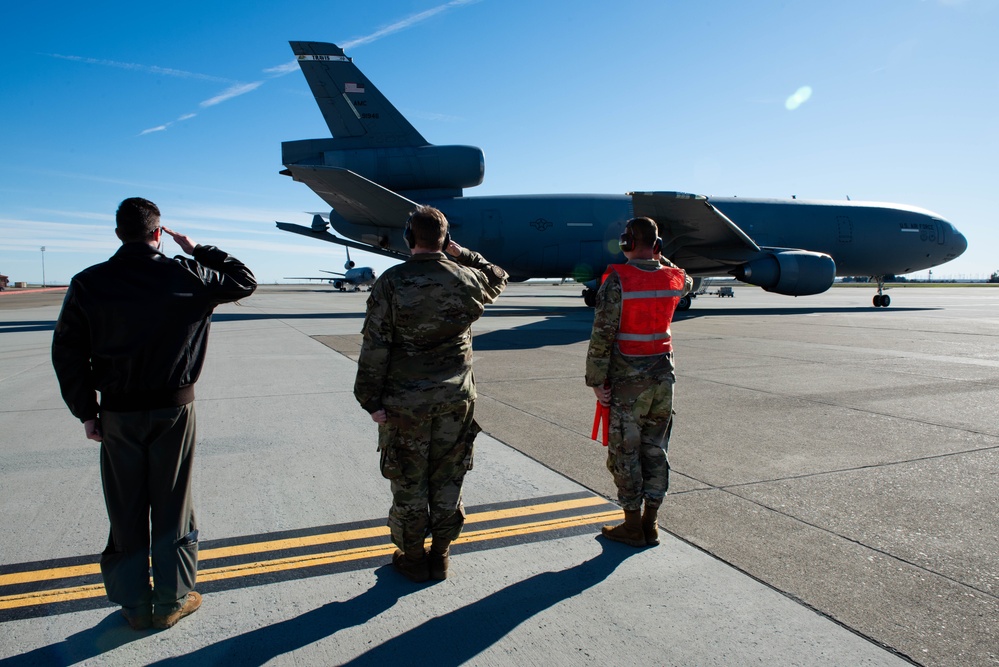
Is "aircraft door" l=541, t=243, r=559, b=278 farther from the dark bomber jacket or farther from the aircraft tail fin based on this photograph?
the dark bomber jacket

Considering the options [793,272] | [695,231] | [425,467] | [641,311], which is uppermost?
[695,231]

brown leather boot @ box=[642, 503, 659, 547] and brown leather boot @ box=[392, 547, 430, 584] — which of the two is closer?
brown leather boot @ box=[392, 547, 430, 584]

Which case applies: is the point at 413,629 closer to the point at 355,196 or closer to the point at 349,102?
the point at 355,196

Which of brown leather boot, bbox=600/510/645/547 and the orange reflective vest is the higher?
the orange reflective vest

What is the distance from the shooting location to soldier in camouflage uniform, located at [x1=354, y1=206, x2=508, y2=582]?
3014 mm

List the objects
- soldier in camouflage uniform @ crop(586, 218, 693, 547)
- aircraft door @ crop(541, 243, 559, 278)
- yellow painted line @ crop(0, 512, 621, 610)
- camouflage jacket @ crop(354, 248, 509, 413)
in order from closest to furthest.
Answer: yellow painted line @ crop(0, 512, 621, 610) → camouflage jacket @ crop(354, 248, 509, 413) → soldier in camouflage uniform @ crop(586, 218, 693, 547) → aircraft door @ crop(541, 243, 559, 278)

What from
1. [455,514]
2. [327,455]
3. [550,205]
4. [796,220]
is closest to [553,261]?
[550,205]

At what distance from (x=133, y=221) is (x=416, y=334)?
52.0 inches

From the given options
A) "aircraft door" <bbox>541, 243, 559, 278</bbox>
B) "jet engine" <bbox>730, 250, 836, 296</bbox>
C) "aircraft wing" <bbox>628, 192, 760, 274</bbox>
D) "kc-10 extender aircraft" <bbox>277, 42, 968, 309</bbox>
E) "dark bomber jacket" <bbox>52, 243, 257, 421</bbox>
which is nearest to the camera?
"dark bomber jacket" <bbox>52, 243, 257, 421</bbox>

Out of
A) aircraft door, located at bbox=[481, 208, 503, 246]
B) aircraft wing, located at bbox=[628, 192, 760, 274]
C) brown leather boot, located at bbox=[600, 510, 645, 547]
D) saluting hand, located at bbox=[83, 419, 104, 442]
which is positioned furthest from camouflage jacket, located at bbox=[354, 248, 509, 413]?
aircraft door, located at bbox=[481, 208, 503, 246]

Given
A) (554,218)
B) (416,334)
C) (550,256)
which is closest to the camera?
(416,334)

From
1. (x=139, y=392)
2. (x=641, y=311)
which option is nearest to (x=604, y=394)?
(x=641, y=311)

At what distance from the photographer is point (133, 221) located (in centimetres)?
267

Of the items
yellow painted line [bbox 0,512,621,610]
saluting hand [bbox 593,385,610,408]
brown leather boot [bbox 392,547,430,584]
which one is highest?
saluting hand [bbox 593,385,610,408]
